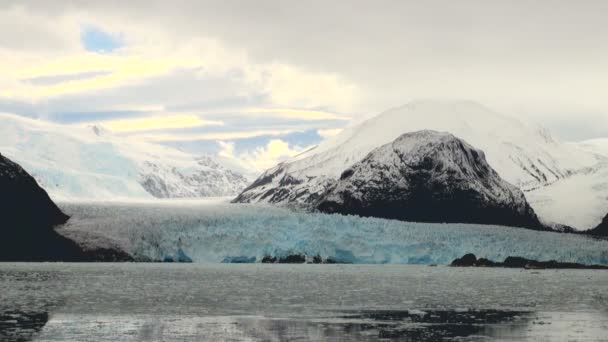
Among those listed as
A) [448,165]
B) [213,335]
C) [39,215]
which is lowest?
[213,335]

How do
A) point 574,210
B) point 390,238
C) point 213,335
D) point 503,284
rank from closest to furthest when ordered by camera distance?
point 213,335 → point 503,284 → point 390,238 → point 574,210

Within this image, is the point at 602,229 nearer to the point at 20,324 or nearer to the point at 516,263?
the point at 516,263

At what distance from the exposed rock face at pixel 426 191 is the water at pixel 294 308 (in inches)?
2688

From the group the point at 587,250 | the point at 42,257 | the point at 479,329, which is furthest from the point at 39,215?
the point at 479,329

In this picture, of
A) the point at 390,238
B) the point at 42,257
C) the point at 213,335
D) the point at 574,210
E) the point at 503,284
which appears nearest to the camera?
the point at 213,335

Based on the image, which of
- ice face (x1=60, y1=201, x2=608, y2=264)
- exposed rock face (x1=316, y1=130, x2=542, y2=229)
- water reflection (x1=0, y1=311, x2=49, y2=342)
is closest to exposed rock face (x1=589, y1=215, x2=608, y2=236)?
exposed rock face (x1=316, y1=130, x2=542, y2=229)

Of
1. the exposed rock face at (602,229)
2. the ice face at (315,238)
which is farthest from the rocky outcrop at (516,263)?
the exposed rock face at (602,229)

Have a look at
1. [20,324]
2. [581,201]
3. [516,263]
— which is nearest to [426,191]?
[581,201]

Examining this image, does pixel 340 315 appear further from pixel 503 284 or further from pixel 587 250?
pixel 587 250

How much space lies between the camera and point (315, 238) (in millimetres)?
110812

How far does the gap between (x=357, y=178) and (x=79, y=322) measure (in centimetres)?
11936

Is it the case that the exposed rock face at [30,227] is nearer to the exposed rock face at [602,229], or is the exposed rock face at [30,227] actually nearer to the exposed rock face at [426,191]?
the exposed rock face at [426,191]

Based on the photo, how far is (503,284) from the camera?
80.2m

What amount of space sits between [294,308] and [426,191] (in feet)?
360
